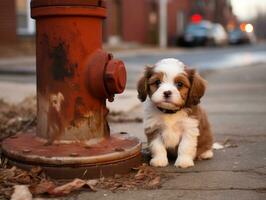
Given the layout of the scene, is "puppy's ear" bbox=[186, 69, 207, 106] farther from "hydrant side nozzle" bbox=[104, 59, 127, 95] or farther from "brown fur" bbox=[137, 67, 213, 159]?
"hydrant side nozzle" bbox=[104, 59, 127, 95]

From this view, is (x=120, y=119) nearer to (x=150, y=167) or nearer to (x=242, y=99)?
(x=150, y=167)

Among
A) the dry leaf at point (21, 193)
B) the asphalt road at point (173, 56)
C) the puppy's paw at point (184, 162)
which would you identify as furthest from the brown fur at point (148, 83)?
the asphalt road at point (173, 56)

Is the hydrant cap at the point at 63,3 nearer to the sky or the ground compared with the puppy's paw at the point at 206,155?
nearer to the sky

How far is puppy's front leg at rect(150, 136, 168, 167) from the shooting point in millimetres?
4422

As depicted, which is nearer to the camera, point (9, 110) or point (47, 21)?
point (47, 21)

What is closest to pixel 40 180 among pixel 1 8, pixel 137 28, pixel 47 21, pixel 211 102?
pixel 47 21

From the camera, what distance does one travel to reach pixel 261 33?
8988cm

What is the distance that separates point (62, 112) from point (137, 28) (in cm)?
3170

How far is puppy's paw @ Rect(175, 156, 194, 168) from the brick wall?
60.9 feet

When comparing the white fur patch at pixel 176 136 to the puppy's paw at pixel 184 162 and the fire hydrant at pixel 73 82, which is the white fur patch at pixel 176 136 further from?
the fire hydrant at pixel 73 82

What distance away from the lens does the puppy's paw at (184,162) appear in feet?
14.4

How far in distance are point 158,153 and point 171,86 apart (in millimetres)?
584

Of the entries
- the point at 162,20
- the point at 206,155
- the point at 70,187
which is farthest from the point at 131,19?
the point at 70,187

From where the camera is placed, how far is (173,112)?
4.43 m
